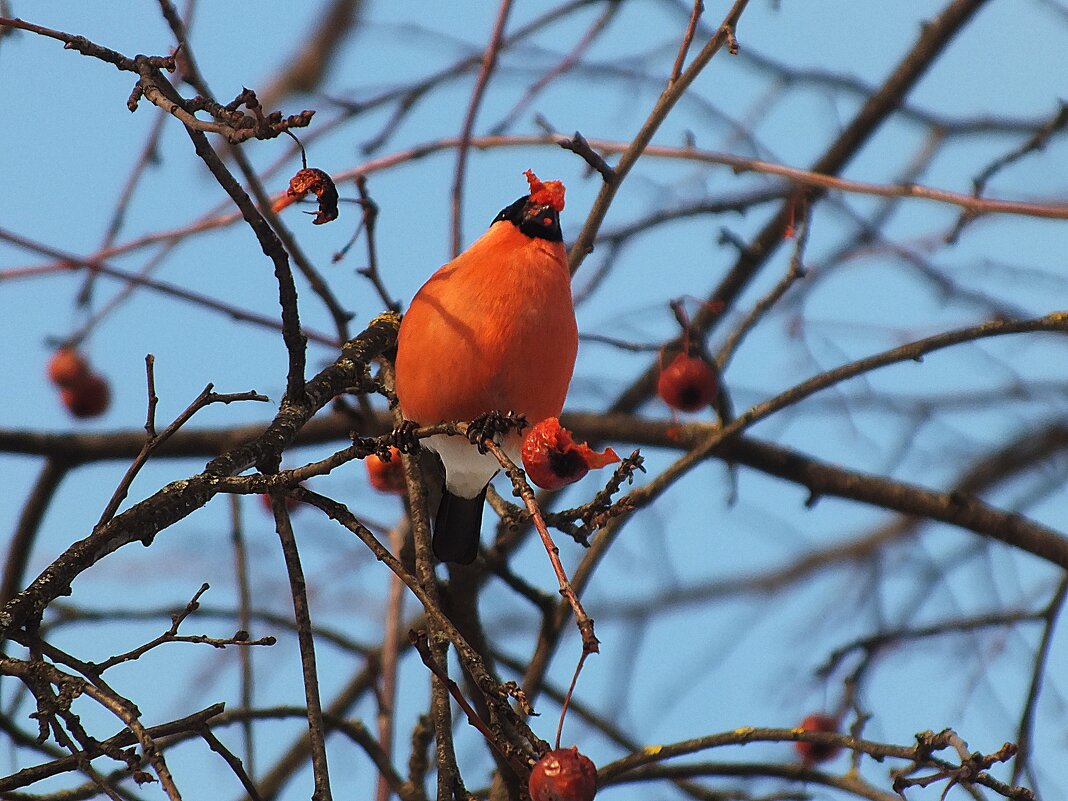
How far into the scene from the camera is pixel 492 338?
2.09 m

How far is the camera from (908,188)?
237 cm

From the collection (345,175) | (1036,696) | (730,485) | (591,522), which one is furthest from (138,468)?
(1036,696)

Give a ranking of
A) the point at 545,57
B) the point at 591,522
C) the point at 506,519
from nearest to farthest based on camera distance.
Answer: the point at 591,522
the point at 506,519
the point at 545,57

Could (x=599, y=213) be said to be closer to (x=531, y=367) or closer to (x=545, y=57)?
(x=531, y=367)

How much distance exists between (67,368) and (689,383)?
1.85m

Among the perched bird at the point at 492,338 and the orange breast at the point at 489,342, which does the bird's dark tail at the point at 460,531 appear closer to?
the perched bird at the point at 492,338

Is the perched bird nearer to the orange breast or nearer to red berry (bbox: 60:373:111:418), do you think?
the orange breast

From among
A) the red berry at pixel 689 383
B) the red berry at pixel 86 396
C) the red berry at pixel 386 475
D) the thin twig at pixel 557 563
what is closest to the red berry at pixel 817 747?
the red berry at pixel 689 383

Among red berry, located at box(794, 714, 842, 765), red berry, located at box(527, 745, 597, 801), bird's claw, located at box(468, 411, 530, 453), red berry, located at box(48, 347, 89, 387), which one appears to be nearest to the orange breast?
bird's claw, located at box(468, 411, 530, 453)

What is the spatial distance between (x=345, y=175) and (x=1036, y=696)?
1.80 metres

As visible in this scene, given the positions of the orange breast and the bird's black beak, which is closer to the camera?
the orange breast

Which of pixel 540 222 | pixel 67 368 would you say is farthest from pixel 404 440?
pixel 67 368

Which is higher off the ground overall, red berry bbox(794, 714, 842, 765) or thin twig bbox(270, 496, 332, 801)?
red berry bbox(794, 714, 842, 765)

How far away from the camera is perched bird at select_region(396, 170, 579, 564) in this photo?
2088mm
